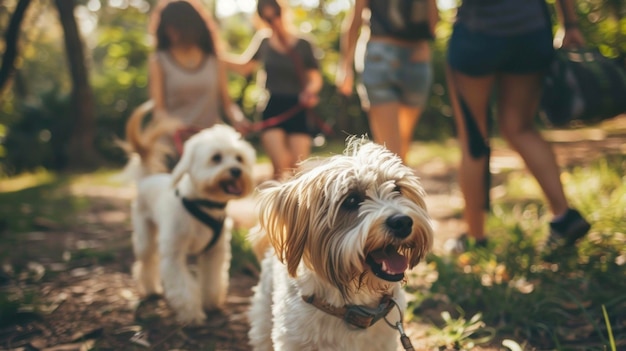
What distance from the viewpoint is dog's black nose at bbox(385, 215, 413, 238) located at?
2109mm

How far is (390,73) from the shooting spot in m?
4.42

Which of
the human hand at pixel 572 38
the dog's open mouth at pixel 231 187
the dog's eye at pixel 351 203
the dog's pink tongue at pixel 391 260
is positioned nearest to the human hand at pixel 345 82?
the dog's open mouth at pixel 231 187

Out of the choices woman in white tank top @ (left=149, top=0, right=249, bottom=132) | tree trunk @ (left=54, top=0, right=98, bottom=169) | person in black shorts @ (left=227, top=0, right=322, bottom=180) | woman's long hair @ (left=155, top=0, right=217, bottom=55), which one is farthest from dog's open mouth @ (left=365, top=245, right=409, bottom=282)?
tree trunk @ (left=54, top=0, right=98, bottom=169)

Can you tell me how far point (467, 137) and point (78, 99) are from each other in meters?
11.4

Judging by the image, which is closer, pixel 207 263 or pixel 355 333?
pixel 355 333

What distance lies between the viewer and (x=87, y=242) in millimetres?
5902

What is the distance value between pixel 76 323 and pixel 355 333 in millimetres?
2118

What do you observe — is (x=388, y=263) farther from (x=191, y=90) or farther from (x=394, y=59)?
(x=191, y=90)

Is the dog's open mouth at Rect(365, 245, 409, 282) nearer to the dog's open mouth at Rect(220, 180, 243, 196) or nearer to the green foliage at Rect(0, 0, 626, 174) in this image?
the dog's open mouth at Rect(220, 180, 243, 196)

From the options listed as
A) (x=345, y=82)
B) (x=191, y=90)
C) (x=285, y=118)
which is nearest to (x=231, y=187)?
(x=345, y=82)

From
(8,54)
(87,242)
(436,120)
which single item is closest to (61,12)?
(8,54)

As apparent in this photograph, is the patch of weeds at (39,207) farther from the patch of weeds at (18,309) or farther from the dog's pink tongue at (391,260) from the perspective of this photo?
the dog's pink tongue at (391,260)

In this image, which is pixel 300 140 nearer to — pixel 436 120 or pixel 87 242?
pixel 87 242

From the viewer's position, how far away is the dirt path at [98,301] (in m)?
3.35
